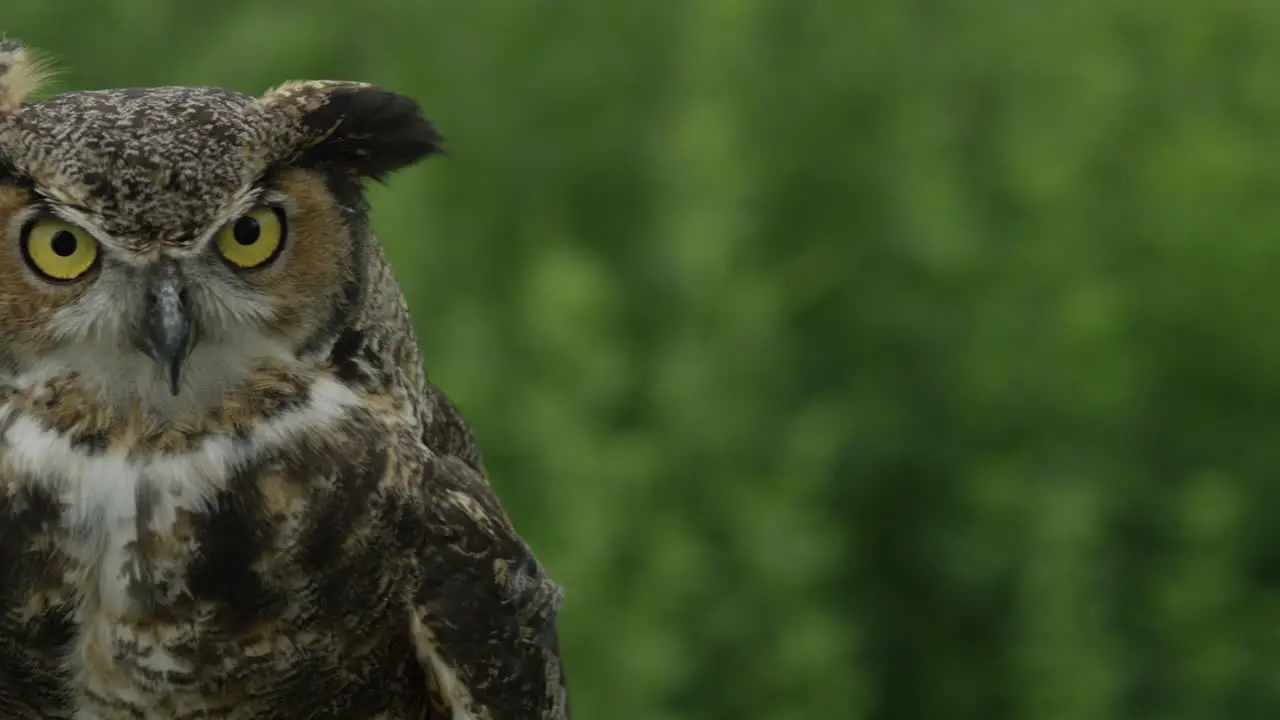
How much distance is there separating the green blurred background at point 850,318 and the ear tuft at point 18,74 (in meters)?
1.05

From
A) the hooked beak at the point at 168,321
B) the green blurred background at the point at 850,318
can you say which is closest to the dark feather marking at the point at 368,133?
the hooked beak at the point at 168,321

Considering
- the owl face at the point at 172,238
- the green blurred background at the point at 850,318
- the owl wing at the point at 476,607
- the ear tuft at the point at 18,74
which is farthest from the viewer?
the green blurred background at the point at 850,318

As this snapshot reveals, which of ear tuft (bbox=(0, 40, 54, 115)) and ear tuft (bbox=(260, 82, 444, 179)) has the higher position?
ear tuft (bbox=(260, 82, 444, 179))

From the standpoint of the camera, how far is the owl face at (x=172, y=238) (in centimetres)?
130

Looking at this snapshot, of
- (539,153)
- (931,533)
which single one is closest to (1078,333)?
(931,533)

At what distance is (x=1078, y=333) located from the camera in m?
2.75

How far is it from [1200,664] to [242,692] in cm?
181

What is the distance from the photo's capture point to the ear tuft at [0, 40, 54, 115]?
4.60 feet

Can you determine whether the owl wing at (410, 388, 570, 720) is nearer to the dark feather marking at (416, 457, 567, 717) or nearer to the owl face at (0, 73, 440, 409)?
the dark feather marking at (416, 457, 567, 717)

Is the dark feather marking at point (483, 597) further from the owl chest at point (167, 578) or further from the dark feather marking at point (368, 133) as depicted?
the dark feather marking at point (368, 133)

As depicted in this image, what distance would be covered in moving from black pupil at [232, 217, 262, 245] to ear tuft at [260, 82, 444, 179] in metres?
0.07

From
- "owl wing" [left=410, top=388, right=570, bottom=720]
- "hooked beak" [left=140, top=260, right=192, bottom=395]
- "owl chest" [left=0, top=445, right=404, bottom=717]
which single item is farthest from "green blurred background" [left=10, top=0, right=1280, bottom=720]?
"hooked beak" [left=140, top=260, right=192, bottom=395]

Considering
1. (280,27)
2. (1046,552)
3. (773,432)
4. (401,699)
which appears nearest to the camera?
(401,699)

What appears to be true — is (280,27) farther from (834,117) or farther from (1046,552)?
(1046,552)
